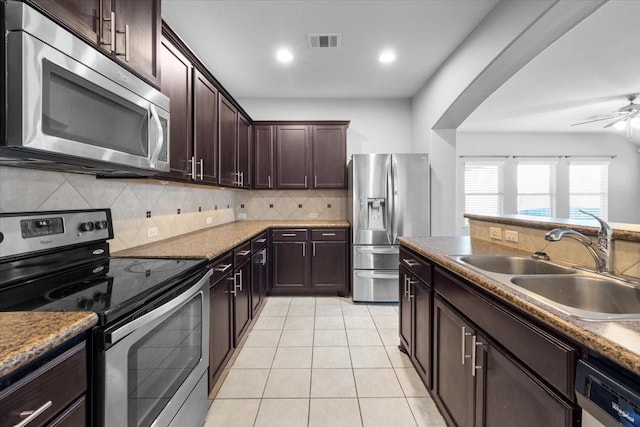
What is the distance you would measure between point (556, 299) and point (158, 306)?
163 centimetres

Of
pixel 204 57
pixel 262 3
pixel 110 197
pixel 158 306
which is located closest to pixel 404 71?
pixel 262 3

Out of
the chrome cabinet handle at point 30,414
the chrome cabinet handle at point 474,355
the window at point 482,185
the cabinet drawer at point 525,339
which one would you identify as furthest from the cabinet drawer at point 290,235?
the window at point 482,185

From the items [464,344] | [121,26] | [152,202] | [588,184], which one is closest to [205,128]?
[152,202]

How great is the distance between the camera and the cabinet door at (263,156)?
4.06 metres

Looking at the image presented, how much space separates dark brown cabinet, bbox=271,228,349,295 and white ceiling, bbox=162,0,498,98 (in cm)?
192

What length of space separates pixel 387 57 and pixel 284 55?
1095 millimetres

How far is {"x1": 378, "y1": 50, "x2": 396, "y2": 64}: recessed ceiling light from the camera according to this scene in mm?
3072

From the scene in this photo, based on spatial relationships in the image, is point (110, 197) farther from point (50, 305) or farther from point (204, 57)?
point (204, 57)

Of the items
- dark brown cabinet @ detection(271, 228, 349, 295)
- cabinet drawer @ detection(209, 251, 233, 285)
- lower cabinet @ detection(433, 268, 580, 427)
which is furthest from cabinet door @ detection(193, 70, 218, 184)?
lower cabinet @ detection(433, 268, 580, 427)

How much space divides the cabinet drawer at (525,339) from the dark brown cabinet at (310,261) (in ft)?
7.97

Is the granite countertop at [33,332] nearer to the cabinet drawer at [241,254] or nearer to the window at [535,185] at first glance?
the cabinet drawer at [241,254]

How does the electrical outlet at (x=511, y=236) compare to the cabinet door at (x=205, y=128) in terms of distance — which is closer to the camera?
the electrical outlet at (x=511, y=236)

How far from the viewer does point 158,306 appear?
1.13 m

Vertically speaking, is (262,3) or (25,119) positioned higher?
(262,3)
